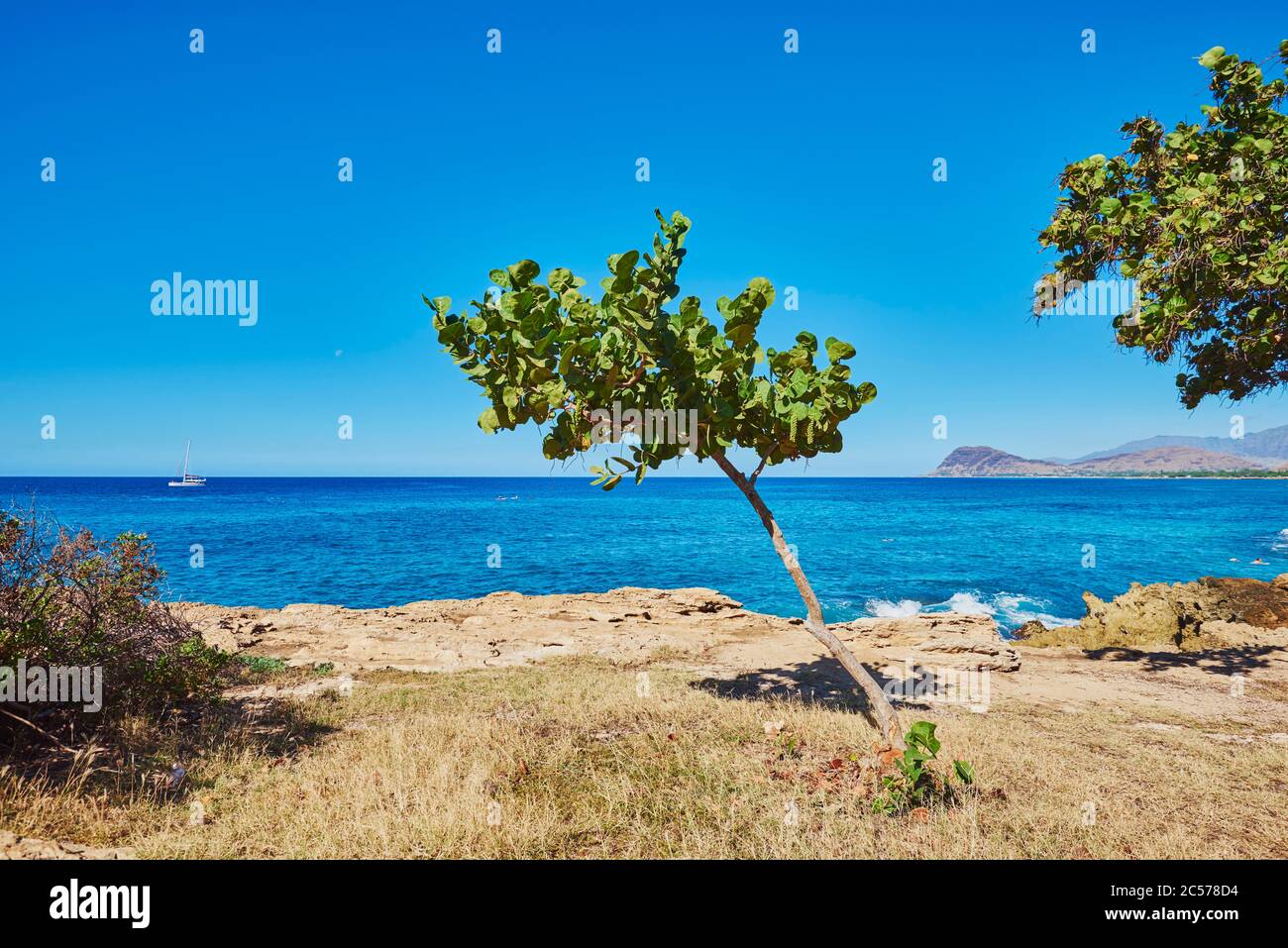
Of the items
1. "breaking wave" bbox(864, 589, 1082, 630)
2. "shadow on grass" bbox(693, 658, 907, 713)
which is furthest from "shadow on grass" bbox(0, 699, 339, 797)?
"breaking wave" bbox(864, 589, 1082, 630)

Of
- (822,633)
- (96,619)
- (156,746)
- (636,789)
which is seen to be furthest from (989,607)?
(96,619)

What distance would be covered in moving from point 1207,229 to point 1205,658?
42.2ft

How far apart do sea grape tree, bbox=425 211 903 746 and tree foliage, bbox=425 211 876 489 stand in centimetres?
1

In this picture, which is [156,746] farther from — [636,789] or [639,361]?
[639,361]

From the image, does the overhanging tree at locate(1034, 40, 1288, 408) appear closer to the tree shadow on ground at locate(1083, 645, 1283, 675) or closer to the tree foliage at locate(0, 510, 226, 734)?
the tree shadow on ground at locate(1083, 645, 1283, 675)

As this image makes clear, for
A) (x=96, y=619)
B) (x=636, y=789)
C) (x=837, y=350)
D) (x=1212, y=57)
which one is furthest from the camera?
(x=1212, y=57)

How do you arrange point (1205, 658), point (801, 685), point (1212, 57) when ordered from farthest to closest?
point (1205, 658)
point (801, 685)
point (1212, 57)

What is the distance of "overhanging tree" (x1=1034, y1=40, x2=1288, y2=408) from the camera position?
30.6ft

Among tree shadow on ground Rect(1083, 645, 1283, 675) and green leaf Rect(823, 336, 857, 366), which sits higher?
green leaf Rect(823, 336, 857, 366)

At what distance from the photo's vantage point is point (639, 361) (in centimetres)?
782

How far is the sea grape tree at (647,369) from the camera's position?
7145 mm

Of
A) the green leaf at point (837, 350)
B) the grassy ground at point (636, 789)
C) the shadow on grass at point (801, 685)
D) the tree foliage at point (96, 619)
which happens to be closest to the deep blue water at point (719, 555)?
the shadow on grass at point (801, 685)

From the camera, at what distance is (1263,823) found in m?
6.27
